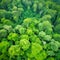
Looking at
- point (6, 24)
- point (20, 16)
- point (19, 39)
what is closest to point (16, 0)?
point (20, 16)

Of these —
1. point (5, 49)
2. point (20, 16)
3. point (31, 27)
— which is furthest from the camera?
point (20, 16)

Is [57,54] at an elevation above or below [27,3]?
below

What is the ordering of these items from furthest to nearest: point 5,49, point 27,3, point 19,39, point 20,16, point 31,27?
point 27,3 < point 20,16 < point 31,27 < point 19,39 < point 5,49

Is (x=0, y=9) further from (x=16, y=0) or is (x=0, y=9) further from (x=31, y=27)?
(x=31, y=27)

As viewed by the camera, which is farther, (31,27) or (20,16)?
(20,16)

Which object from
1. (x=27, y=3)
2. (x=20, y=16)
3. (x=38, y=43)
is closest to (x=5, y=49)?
(x=38, y=43)

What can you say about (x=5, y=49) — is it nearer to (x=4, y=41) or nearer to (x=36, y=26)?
(x=4, y=41)
